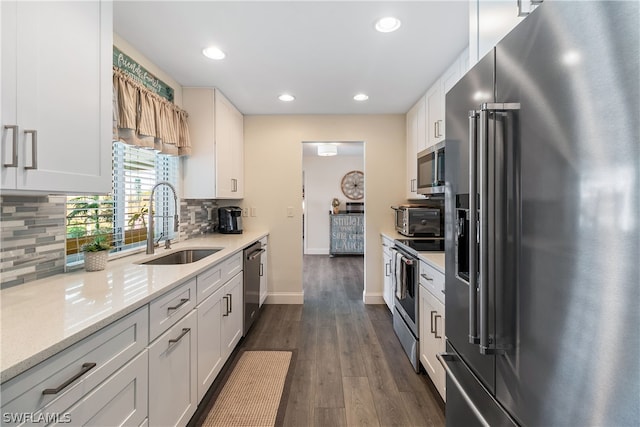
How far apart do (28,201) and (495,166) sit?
196 centimetres

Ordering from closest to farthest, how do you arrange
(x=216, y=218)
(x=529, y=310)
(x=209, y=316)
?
(x=529, y=310) < (x=209, y=316) < (x=216, y=218)

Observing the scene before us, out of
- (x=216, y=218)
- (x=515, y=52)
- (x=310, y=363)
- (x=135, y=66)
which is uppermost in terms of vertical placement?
(x=135, y=66)

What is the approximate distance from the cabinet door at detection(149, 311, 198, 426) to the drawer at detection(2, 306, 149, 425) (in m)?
0.18

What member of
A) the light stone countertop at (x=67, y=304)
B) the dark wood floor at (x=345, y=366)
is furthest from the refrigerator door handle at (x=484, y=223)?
the dark wood floor at (x=345, y=366)

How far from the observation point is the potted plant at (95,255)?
1.56 m

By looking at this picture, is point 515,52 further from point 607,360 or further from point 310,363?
point 310,363

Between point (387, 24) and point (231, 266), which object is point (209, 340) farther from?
point (387, 24)

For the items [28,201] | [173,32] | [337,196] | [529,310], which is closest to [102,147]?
[28,201]

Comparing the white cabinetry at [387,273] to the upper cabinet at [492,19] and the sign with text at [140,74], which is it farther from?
the sign with text at [140,74]

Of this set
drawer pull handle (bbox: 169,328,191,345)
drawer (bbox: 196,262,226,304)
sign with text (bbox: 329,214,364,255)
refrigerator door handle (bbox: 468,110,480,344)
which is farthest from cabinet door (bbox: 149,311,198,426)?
sign with text (bbox: 329,214,364,255)

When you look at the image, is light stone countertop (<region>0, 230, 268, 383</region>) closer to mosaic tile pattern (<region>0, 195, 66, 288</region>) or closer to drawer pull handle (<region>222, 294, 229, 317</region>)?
mosaic tile pattern (<region>0, 195, 66, 288</region>)

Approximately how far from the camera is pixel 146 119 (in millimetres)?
2131

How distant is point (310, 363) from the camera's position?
7.66 feet

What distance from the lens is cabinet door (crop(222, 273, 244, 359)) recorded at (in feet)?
7.02
